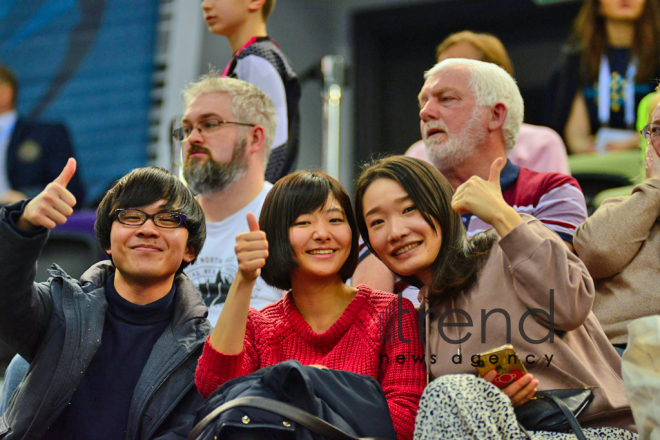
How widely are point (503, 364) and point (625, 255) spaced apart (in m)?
0.59

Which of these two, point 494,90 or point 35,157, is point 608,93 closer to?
point 494,90

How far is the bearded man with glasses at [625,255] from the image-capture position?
2.04 metres

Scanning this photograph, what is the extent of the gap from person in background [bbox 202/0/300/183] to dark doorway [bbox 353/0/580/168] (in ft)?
9.85

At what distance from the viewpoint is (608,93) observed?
372 cm

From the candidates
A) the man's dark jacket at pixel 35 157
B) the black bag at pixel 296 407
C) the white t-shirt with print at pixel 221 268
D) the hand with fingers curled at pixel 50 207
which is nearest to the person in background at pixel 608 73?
the white t-shirt with print at pixel 221 268

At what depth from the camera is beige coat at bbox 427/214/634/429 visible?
1768mm

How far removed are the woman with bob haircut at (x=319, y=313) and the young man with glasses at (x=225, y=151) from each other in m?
0.73

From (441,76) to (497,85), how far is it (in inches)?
7.6

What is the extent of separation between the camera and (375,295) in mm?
2080

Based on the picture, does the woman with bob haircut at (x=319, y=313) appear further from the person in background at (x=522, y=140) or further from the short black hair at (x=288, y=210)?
the person in background at (x=522, y=140)

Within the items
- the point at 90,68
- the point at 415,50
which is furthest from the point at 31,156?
the point at 415,50

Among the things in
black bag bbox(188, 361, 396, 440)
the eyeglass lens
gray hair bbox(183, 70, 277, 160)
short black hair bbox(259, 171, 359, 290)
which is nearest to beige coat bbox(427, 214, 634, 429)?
black bag bbox(188, 361, 396, 440)

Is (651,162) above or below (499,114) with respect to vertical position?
below

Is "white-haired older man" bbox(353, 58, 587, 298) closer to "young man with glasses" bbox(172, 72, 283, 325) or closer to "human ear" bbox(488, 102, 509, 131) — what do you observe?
"human ear" bbox(488, 102, 509, 131)
